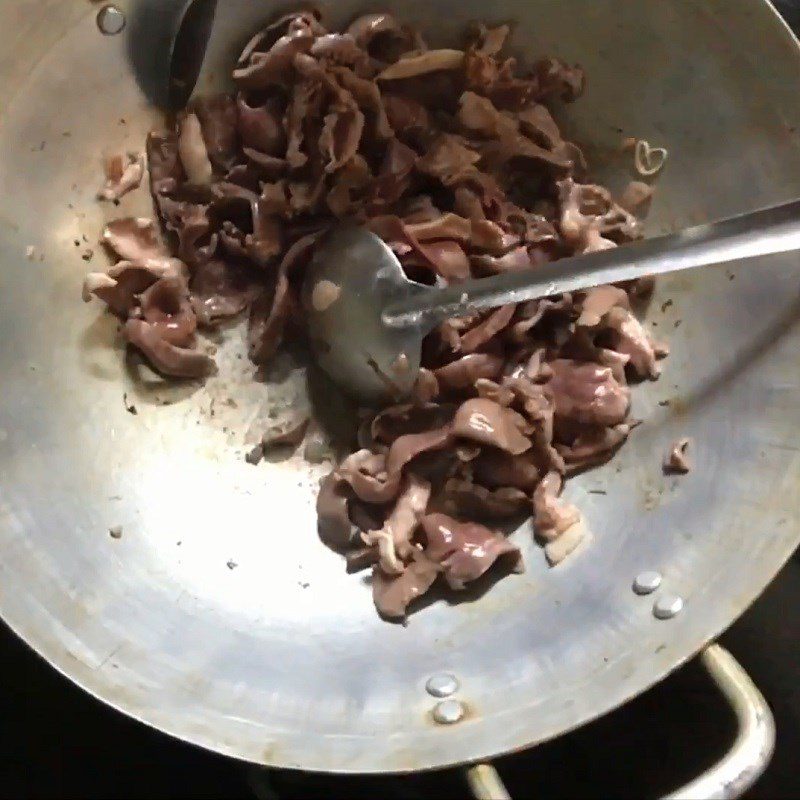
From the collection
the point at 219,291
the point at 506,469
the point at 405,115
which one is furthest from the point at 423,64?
the point at 506,469

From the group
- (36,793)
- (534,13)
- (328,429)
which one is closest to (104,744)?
(36,793)

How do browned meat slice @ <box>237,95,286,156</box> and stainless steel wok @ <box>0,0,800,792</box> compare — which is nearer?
stainless steel wok @ <box>0,0,800,792</box>

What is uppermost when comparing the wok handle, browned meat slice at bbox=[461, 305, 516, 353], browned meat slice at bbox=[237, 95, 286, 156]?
browned meat slice at bbox=[237, 95, 286, 156]

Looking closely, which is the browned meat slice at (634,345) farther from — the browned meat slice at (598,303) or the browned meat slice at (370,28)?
the browned meat slice at (370,28)

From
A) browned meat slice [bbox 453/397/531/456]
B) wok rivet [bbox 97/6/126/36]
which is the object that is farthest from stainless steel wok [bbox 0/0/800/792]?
browned meat slice [bbox 453/397/531/456]

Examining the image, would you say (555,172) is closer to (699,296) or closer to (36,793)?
(699,296)

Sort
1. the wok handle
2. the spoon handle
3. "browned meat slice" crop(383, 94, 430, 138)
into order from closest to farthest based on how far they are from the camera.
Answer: the wok handle → the spoon handle → "browned meat slice" crop(383, 94, 430, 138)

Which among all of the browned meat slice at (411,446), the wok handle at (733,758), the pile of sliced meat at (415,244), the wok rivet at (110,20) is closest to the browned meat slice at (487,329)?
the pile of sliced meat at (415,244)

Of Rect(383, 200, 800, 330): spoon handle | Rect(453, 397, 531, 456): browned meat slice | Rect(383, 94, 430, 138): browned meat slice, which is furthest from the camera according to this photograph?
Rect(383, 94, 430, 138): browned meat slice

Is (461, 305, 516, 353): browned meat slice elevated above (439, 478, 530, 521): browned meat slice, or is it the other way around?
(461, 305, 516, 353): browned meat slice

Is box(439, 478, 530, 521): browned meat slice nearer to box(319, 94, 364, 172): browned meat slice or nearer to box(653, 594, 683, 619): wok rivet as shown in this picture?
box(653, 594, 683, 619): wok rivet
